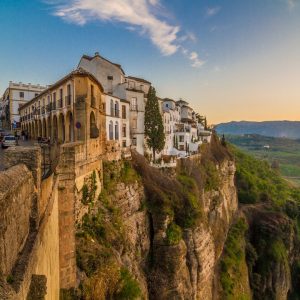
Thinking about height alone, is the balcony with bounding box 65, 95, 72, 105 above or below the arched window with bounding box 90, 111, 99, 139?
above

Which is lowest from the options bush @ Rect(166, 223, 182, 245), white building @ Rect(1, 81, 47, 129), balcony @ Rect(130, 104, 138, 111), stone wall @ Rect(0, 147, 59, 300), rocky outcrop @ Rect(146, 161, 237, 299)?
rocky outcrop @ Rect(146, 161, 237, 299)

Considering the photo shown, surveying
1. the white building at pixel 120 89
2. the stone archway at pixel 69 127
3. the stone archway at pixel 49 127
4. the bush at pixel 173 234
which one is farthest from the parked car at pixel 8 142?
the bush at pixel 173 234

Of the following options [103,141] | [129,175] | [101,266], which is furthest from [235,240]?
[101,266]

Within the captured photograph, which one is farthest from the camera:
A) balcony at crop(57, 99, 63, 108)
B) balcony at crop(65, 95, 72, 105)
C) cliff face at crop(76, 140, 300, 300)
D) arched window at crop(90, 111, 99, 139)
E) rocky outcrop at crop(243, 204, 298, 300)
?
rocky outcrop at crop(243, 204, 298, 300)

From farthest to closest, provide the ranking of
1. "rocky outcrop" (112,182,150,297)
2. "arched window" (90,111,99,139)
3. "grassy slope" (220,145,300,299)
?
"grassy slope" (220,145,300,299) → "rocky outcrop" (112,182,150,297) → "arched window" (90,111,99,139)

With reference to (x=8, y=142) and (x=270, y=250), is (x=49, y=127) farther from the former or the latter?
(x=270, y=250)

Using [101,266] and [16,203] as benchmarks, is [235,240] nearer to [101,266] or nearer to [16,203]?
[101,266]

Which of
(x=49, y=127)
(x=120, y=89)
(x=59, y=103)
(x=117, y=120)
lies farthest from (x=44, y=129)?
(x=120, y=89)

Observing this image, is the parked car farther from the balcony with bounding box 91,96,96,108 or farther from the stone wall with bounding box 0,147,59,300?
the stone wall with bounding box 0,147,59,300

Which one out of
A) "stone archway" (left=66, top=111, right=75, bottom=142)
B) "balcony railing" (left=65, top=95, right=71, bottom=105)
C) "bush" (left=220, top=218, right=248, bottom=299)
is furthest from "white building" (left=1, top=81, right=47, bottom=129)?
"bush" (left=220, top=218, right=248, bottom=299)

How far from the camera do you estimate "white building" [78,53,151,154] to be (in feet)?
97.6

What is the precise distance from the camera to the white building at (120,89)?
97.6 ft

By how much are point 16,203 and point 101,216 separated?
11.3 m

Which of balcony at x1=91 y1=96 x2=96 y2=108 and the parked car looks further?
the parked car
